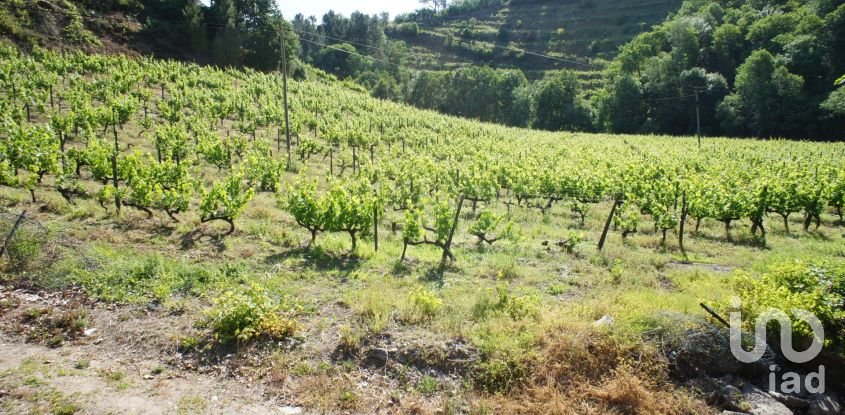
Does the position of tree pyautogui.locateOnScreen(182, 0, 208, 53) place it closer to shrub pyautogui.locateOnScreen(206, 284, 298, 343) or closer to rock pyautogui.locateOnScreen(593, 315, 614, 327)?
shrub pyautogui.locateOnScreen(206, 284, 298, 343)

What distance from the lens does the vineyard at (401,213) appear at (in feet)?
28.8

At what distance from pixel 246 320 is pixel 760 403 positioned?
800cm

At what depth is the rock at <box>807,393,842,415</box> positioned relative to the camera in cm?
692

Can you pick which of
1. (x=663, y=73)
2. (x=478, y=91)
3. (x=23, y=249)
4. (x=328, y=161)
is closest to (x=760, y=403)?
(x=23, y=249)

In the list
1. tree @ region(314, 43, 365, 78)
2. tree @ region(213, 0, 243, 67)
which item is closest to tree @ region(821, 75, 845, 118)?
tree @ region(213, 0, 243, 67)

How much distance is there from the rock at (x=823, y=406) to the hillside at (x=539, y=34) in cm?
8739

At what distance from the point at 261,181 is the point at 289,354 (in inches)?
464

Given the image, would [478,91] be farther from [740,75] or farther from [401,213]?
[401,213]

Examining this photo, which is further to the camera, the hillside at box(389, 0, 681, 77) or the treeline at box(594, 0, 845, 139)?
the hillside at box(389, 0, 681, 77)

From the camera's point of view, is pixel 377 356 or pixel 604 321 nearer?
pixel 377 356

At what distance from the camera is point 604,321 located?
797 centimetres

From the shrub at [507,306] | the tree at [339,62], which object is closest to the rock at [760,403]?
the shrub at [507,306]

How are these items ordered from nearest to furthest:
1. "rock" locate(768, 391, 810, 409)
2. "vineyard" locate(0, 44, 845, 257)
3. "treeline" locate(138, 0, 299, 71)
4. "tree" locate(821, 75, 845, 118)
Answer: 1. "rock" locate(768, 391, 810, 409)
2. "vineyard" locate(0, 44, 845, 257)
3. "tree" locate(821, 75, 845, 118)
4. "treeline" locate(138, 0, 299, 71)

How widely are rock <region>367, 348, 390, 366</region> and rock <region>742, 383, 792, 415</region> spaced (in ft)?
17.7
